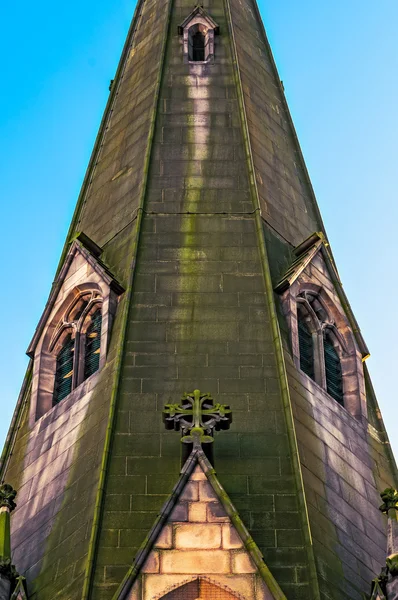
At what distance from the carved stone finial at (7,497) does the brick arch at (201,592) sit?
3.96 meters

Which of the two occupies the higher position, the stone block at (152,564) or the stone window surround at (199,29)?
the stone window surround at (199,29)

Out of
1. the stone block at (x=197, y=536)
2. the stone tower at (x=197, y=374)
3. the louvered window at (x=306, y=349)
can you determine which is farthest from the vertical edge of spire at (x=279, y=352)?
the stone block at (x=197, y=536)

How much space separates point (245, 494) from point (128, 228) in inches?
336

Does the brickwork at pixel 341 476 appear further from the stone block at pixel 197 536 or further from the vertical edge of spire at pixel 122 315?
the vertical edge of spire at pixel 122 315

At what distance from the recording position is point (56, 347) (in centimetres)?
3903

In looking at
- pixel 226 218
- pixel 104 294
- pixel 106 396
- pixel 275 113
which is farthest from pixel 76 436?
pixel 275 113

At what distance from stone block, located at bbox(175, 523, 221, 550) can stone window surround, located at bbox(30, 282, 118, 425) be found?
20.1ft

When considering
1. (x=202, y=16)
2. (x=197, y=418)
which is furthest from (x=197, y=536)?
(x=202, y=16)

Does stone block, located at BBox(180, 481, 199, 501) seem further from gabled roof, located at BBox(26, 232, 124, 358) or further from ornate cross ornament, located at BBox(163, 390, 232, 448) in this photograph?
gabled roof, located at BBox(26, 232, 124, 358)

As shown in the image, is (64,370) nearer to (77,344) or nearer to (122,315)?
(77,344)

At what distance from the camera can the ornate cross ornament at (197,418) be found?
106 feet

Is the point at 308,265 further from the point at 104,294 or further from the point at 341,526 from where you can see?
the point at 341,526

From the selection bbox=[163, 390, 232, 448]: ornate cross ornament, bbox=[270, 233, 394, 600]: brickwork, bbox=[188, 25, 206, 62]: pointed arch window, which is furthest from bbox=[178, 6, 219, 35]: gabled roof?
bbox=[163, 390, 232, 448]: ornate cross ornament

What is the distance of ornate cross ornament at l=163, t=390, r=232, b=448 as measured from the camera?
106 feet
